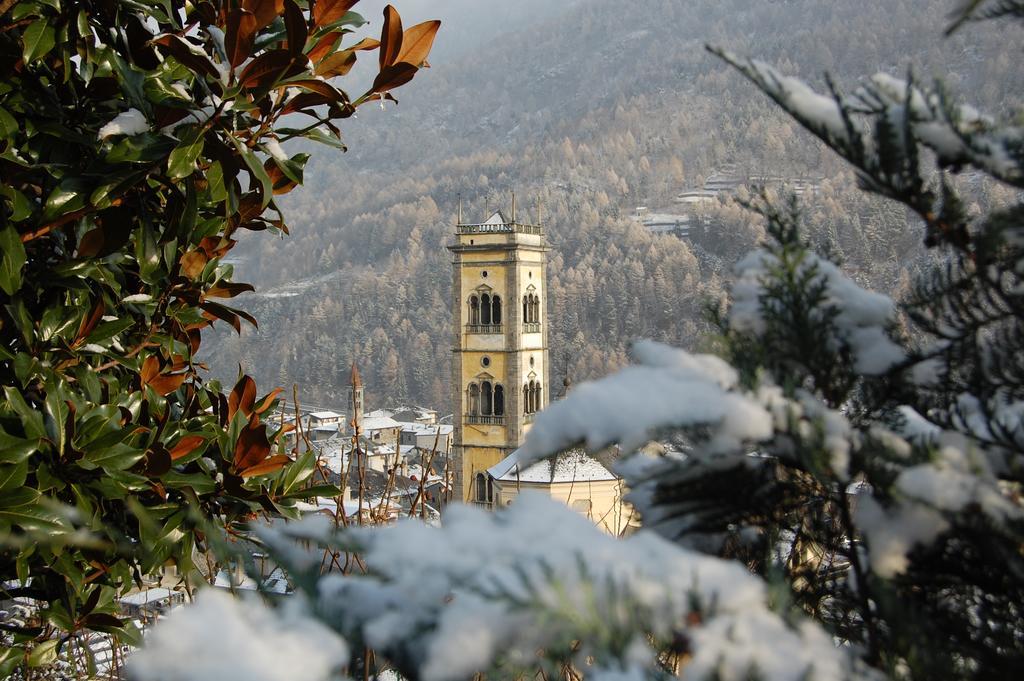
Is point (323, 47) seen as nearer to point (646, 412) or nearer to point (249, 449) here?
point (249, 449)

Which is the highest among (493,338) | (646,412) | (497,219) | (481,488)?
(646,412)

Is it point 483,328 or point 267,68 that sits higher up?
point 267,68

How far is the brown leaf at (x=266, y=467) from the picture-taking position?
4.78 feet

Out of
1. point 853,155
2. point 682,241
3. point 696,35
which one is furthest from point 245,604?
point 696,35

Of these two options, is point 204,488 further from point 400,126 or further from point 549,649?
point 400,126

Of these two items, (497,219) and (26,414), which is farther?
(497,219)

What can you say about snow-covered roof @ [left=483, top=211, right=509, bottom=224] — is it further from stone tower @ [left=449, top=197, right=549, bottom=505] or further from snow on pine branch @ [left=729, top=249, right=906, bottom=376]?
snow on pine branch @ [left=729, top=249, right=906, bottom=376]

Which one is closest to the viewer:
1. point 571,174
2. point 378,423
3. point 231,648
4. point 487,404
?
point 231,648

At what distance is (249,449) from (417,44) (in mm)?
764

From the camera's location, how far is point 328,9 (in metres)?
1.49

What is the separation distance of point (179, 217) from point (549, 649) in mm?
1160

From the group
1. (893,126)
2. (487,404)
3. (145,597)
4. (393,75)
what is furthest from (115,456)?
(487,404)

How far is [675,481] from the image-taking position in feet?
2.33

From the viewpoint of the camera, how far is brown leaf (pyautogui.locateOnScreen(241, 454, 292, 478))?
146 centimetres
